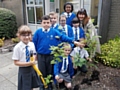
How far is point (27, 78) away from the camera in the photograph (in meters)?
2.22

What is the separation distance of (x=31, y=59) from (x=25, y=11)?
564 centimetres

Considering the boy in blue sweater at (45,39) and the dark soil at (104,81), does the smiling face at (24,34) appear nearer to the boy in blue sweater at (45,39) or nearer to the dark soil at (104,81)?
the boy in blue sweater at (45,39)

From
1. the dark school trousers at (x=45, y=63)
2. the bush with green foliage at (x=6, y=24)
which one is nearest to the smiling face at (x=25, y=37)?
the dark school trousers at (x=45, y=63)

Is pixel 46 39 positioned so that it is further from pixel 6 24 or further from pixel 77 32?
pixel 6 24

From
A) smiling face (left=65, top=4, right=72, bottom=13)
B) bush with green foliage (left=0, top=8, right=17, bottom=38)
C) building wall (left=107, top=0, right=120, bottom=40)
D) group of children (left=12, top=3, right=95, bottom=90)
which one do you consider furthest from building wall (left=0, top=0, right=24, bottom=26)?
group of children (left=12, top=3, right=95, bottom=90)

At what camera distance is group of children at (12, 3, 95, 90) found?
83.1 inches

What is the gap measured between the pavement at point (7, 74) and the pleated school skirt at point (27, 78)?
2.83 feet

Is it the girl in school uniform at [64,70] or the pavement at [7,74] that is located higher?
the girl in school uniform at [64,70]

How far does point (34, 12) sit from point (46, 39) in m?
4.92

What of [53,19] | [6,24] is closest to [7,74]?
[53,19]

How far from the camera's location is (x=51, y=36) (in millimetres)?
2480

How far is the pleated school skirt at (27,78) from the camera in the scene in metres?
2.20

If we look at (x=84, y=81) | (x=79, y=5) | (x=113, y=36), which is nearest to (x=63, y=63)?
(x=84, y=81)

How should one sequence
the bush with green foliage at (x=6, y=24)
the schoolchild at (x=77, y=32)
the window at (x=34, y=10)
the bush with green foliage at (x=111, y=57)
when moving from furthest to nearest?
the window at (x=34, y=10), the bush with green foliage at (x=6, y=24), the bush with green foliage at (x=111, y=57), the schoolchild at (x=77, y=32)
